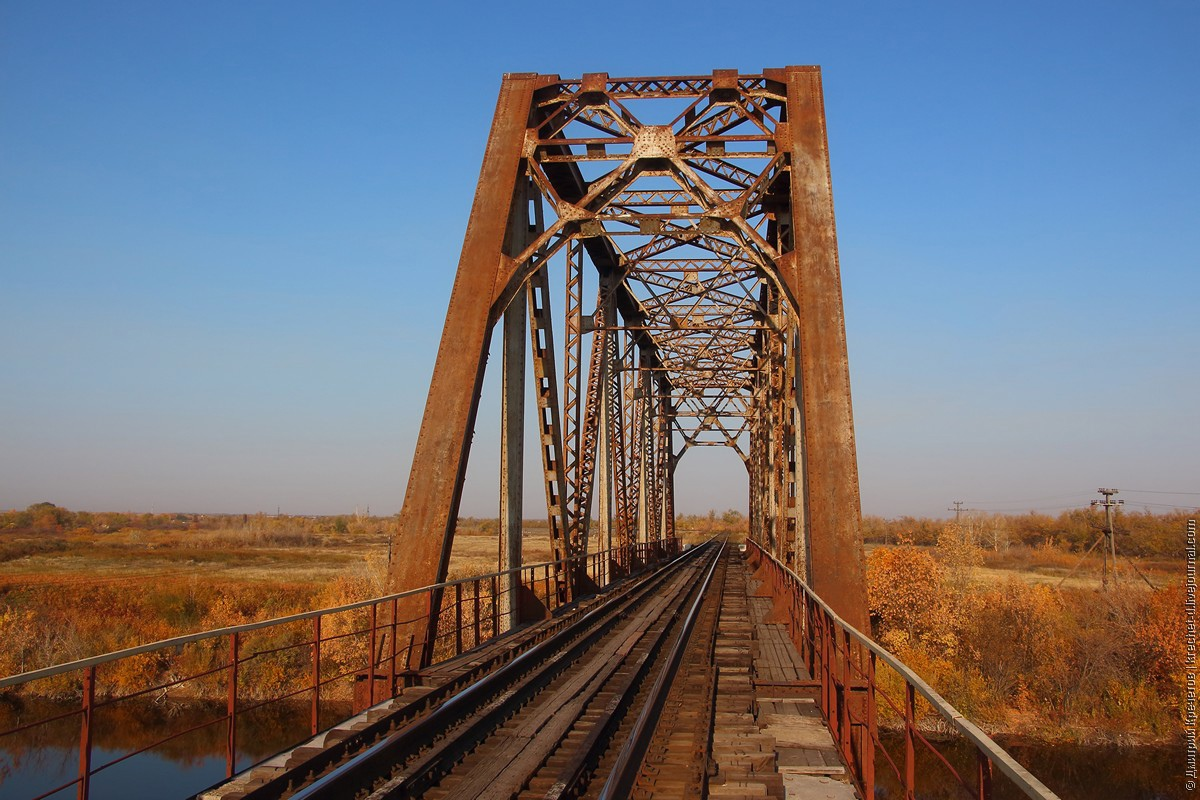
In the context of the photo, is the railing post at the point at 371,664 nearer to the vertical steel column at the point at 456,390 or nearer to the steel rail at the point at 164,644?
the steel rail at the point at 164,644

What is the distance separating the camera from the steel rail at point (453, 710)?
541cm

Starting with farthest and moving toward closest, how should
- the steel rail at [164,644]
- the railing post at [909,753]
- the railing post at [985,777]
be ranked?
the railing post at [909,753]
the steel rail at [164,644]
the railing post at [985,777]

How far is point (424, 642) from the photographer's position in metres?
9.60

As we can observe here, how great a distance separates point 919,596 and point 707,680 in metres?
34.6

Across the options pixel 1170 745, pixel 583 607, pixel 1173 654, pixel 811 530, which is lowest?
pixel 1170 745

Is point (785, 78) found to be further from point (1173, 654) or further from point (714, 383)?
point (714, 383)

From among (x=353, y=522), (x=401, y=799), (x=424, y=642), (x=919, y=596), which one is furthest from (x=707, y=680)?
(x=353, y=522)

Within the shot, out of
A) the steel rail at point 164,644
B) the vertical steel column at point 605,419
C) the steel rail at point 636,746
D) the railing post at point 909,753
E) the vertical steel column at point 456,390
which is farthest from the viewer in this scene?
the vertical steel column at point 605,419

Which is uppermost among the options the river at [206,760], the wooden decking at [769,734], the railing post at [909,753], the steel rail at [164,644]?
the steel rail at [164,644]

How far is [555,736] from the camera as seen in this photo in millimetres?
7227

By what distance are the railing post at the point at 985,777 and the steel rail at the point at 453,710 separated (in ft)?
11.8

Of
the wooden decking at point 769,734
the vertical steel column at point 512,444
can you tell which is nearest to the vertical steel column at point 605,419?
the vertical steel column at point 512,444

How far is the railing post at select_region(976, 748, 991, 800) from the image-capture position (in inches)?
137

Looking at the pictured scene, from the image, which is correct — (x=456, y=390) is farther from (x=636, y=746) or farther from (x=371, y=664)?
(x=636, y=746)
